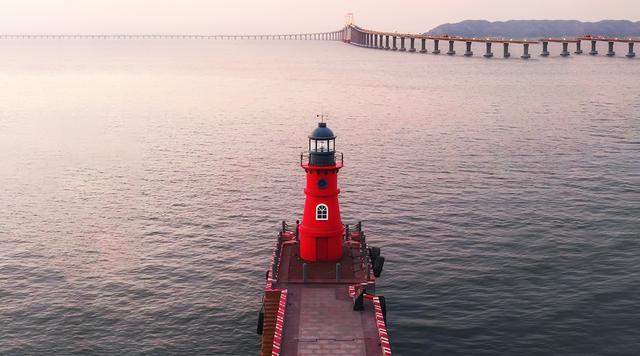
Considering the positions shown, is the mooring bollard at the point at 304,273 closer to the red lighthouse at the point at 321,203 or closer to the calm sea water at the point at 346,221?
the red lighthouse at the point at 321,203

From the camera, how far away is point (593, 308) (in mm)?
43875

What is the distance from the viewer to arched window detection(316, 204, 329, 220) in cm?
3978

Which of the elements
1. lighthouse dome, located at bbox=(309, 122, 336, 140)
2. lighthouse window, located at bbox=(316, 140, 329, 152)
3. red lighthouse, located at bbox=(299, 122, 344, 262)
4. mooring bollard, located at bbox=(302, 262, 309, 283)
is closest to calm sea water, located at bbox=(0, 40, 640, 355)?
mooring bollard, located at bbox=(302, 262, 309, 283)

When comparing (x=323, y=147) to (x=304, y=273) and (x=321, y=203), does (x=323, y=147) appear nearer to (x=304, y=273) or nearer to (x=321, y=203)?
(x=321, y=203)

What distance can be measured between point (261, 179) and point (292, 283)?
42.7 m

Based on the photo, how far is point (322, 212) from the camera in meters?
40.0

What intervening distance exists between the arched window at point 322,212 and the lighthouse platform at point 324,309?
267 cm

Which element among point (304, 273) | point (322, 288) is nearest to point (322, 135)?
point (304, 273)

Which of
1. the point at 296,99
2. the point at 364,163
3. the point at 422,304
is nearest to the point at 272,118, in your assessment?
the point at 296,99

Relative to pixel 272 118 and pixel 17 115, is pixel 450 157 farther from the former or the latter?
pixel 17 115

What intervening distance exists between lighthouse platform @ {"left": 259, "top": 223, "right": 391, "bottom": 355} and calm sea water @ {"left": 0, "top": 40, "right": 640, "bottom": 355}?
179 inches

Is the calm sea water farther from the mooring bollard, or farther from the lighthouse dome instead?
the lighthouse dome

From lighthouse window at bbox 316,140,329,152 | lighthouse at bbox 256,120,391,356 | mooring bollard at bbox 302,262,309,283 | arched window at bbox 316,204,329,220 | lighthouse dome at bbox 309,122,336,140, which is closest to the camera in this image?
lighthouse at bbox 256,120,391,356

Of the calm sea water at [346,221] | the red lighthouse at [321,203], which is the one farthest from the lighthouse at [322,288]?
the calm sea water at [346,221]
